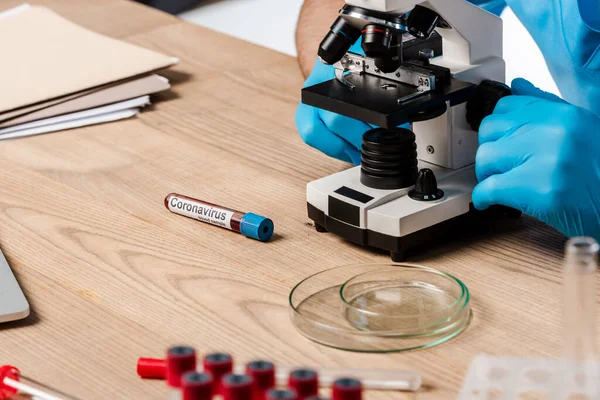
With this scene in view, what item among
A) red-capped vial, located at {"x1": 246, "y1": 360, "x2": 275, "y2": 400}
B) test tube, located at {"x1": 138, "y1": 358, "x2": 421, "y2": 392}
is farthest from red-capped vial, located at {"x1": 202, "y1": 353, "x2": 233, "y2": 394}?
test tube, located at {"x1": 138, "y1": 358, "x2": 421, "y2": 392}

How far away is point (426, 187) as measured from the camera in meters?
1.15

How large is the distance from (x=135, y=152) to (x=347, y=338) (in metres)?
0.68

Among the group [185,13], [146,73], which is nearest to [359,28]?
[146,73]

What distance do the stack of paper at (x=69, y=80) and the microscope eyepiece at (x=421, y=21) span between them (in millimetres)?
721

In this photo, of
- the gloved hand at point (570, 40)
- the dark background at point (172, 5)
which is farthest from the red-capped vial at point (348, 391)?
the dark background at point (172, 5)

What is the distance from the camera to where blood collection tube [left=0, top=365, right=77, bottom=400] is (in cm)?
89

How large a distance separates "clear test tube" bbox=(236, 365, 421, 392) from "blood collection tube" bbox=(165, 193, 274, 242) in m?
0.33

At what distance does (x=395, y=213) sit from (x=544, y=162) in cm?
19

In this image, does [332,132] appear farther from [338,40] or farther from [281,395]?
[281,395]

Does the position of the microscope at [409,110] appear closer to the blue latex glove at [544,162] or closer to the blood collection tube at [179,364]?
the blue latex glove at [544,162]

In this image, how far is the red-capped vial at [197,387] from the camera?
70cm

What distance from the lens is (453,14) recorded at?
1154mm

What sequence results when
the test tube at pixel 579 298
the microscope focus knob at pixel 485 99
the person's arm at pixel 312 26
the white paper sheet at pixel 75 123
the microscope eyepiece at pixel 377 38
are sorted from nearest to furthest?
the test tube at pixel 579 298, the microscope eyepiece at pixel 377 38, the microscope focus knob at pixel 485 99, the white paper sheet at pixel 75 123, the person's arm at pixel 312 26

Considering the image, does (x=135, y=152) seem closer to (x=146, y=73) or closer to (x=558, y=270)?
(x=146, y=73)
